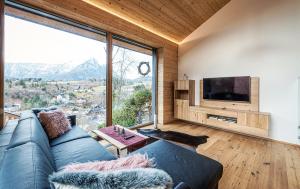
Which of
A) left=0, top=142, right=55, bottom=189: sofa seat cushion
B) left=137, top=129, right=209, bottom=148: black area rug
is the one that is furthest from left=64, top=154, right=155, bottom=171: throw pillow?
left=137, top=129, right=209, bottom=148: black area rug

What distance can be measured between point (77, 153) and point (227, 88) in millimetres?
3753

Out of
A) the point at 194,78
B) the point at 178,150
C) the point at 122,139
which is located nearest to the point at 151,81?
the point at 194,78

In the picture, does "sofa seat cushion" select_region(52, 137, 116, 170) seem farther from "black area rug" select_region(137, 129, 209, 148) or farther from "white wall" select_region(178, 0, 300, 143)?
"white wall" select_region(178, 0, 300, 143)

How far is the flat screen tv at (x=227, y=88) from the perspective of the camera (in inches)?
140

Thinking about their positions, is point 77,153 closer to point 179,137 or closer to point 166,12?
point 179,137

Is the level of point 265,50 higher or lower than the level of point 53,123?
higher

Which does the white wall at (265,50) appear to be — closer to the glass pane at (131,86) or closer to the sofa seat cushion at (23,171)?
the glass pane at (131,86)

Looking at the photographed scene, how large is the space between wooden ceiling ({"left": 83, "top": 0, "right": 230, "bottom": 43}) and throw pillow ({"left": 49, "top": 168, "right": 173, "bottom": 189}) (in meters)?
3.07

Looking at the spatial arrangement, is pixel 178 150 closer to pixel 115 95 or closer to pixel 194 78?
pixel 115 95

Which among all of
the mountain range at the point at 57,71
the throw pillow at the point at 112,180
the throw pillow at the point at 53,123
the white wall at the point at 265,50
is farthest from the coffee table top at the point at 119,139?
the white wall at the point at 265,50

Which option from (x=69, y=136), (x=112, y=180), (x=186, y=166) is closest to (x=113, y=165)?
(x=112, y=180)

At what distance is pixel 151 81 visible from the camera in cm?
466

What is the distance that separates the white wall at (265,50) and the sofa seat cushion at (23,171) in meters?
4.17

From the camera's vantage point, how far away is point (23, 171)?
29.1 inches
